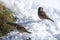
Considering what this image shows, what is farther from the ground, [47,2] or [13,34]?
[47,2]

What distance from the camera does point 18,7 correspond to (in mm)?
1229

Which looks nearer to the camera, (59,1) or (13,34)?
(13,34)

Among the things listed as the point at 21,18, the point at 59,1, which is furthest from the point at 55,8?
the point at 21,18

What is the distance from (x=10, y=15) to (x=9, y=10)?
0.11ft

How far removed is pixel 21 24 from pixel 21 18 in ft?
0.12

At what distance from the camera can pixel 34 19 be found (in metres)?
1.23

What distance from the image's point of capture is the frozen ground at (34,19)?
1.18 m

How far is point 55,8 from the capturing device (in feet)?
4.13

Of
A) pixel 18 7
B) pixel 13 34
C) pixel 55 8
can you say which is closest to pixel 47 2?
pixel 55 8

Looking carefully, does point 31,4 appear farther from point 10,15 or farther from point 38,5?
point 10,15

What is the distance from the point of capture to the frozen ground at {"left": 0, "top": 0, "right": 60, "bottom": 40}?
118 centimetres

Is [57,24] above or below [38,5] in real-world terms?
below

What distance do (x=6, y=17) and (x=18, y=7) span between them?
0.35ft

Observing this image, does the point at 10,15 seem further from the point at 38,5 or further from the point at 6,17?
the point at 38,5
